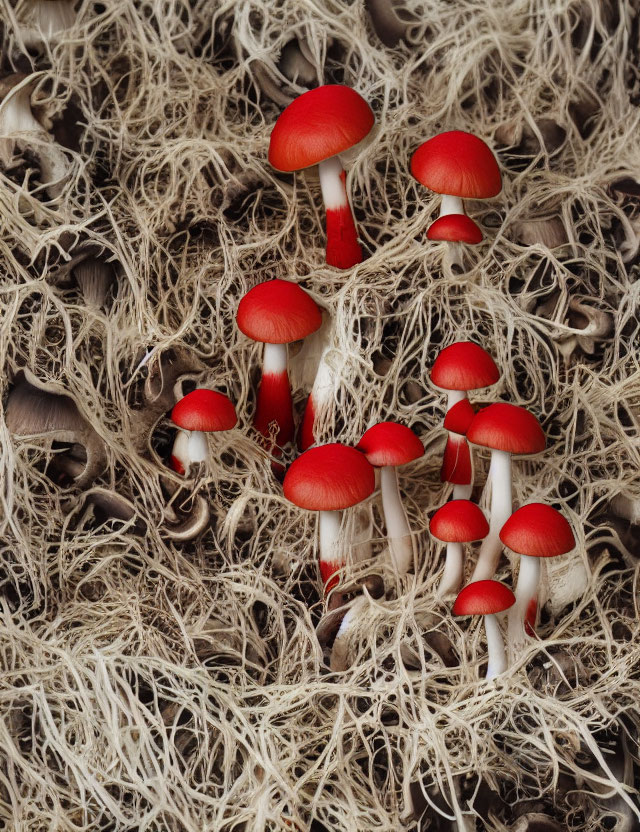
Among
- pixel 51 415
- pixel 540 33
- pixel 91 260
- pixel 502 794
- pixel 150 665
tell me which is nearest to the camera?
pixel 502 794

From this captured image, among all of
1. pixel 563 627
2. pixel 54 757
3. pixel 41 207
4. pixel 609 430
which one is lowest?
pixel 54 757

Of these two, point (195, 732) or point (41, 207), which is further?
point (41, 207)

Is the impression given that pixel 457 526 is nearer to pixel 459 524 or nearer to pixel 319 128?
pixel 459 524

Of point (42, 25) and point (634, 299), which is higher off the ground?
point (42, 25)

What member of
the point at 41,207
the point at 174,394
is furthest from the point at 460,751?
the point at 41,207

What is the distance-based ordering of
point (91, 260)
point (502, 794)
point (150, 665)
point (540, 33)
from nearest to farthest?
point (502, 794), point (150, 665), point (91, 260), point (540, 33)

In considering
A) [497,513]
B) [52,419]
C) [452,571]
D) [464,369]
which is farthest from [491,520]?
[52,419]

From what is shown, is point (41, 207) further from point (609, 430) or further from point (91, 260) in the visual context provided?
point (609, 430)

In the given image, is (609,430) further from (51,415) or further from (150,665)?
(51,415)
